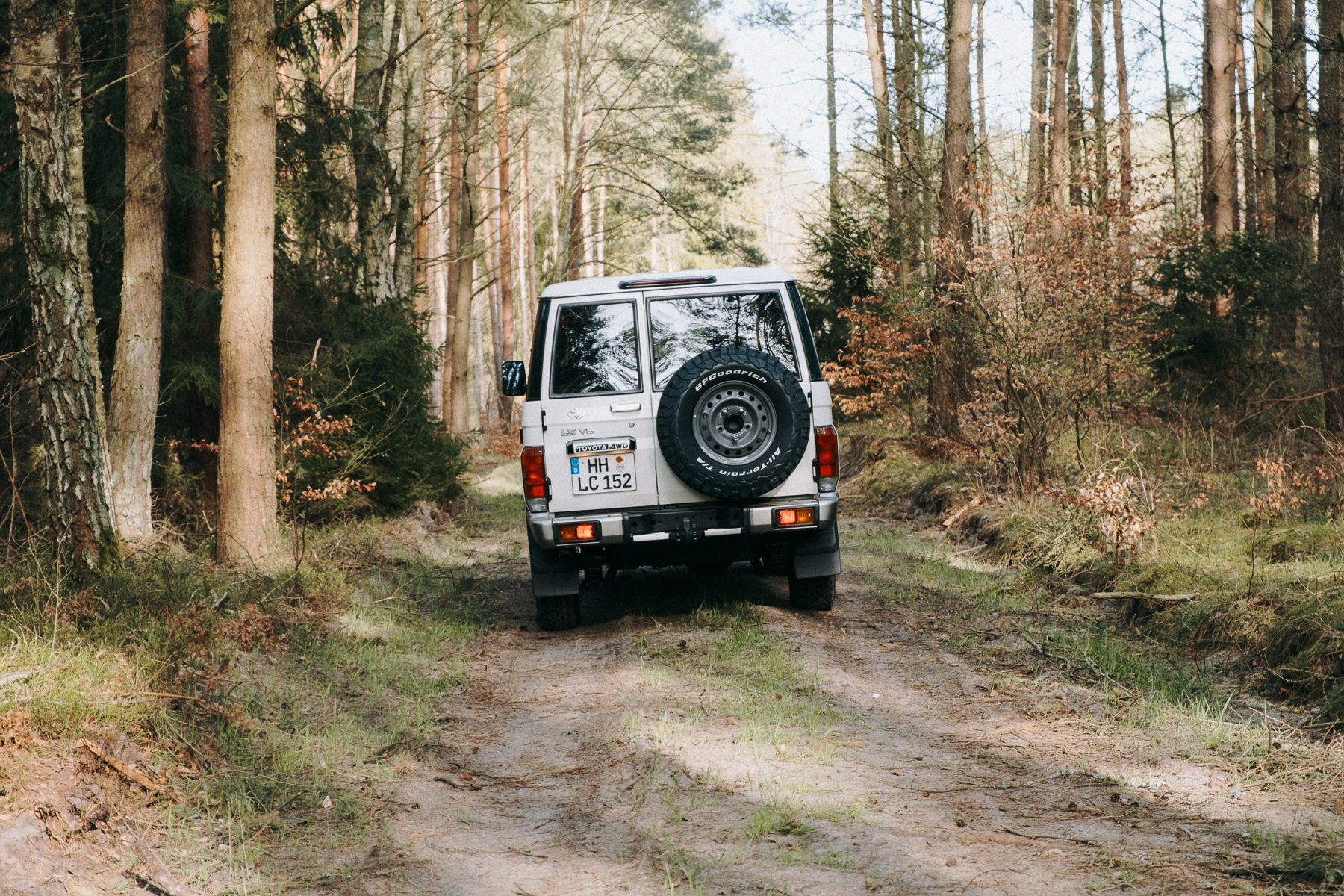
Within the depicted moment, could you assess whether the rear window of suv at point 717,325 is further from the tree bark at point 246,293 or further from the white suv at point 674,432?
the tree bark at point 246,293

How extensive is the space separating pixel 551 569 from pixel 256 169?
4106 mm

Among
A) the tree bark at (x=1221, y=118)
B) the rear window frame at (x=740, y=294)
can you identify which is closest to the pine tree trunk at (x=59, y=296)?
the rear window frame at (x=740, y=294)

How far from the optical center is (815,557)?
7.29 meters

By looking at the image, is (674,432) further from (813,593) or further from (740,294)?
(813,593)

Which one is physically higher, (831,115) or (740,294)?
(831,115)

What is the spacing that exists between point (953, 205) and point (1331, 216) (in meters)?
4.16

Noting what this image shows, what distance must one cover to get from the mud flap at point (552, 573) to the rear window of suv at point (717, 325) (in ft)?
5.27

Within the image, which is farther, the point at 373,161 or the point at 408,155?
the point at 408,155

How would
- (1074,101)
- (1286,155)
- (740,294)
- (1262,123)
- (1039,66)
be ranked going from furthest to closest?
(1039,66)
(1074,101)
(1262,123)
(1286,155)
(740,294)

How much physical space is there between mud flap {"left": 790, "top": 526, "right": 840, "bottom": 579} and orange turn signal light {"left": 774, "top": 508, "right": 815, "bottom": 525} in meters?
0.43

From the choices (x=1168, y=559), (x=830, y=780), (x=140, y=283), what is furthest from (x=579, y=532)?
(x=140, y=283)

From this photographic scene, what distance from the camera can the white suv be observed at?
261 inches

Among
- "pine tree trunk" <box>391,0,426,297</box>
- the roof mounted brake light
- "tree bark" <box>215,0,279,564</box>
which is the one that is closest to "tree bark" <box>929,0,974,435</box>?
the roof mounted brake light

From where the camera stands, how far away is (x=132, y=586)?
20.7 feet
